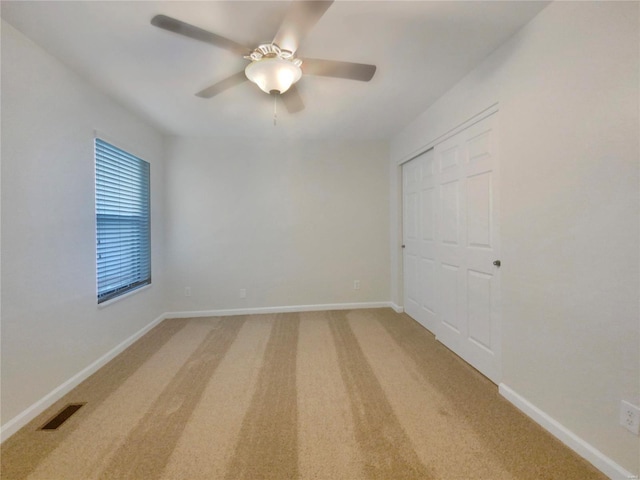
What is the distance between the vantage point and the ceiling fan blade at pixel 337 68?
157 centimetres

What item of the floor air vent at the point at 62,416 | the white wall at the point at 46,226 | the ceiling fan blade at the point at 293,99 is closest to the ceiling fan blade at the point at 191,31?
the ceiling fan blade at the point at 293,99

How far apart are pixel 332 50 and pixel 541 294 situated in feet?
6.69

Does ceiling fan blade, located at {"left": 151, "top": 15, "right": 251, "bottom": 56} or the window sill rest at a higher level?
ceiling fan blade, located at {"left": 151, "top": 15, "right": 251, "bottom": 56}

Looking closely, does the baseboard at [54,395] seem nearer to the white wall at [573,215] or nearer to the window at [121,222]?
the window at [121,222]

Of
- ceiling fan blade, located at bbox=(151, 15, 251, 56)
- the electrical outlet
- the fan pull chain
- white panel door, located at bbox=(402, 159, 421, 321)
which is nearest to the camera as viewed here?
the electrical outlet

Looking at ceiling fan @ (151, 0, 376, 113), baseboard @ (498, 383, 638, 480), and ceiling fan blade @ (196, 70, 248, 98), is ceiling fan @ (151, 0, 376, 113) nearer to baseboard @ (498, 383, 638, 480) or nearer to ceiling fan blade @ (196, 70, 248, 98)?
ceiling fan blade @ (196, 70, 248, 98)

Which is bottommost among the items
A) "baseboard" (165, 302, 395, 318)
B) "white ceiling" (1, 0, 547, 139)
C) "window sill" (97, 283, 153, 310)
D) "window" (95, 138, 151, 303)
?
"baseboard" (165, 302, 395, 318)

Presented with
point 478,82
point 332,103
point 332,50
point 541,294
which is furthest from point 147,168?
point 541,294

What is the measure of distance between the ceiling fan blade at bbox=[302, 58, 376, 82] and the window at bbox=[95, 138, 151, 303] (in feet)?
6.57

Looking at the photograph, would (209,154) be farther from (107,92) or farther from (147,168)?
(107,92)

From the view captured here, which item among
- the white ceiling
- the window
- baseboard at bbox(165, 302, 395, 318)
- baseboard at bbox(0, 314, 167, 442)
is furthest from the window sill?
the white ceiling

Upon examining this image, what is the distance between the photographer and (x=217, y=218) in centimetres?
355

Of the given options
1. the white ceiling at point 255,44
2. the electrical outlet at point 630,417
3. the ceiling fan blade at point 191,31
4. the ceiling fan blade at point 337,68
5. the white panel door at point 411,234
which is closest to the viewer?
the electrical outlet at point 630,417

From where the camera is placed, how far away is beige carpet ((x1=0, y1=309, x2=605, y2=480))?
1.28 metres
